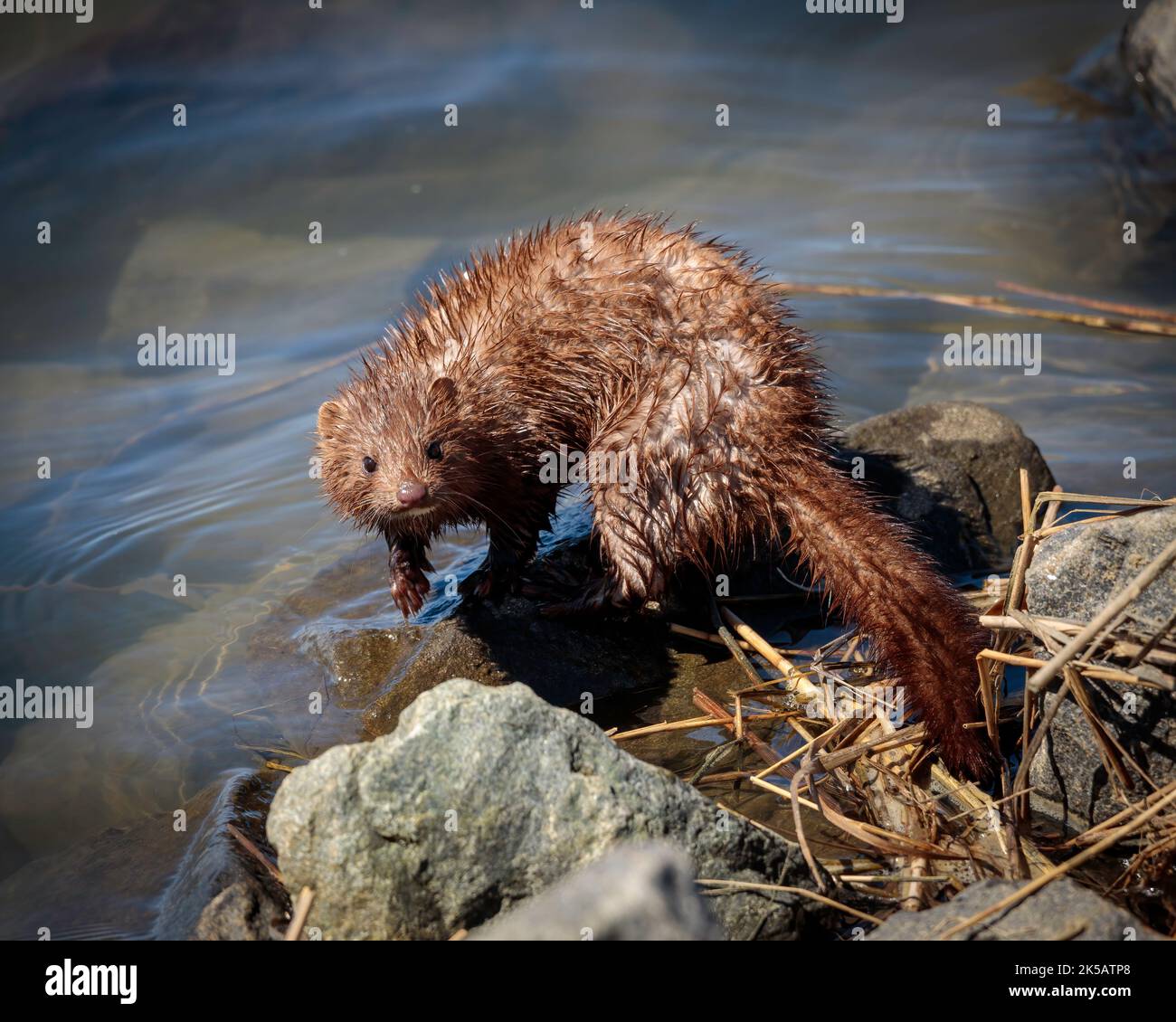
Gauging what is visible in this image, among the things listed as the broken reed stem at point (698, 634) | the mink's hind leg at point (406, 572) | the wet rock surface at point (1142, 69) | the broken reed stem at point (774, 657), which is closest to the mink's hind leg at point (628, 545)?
the broken reed stem at point (698, 634)

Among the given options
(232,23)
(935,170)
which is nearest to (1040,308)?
(935,170)

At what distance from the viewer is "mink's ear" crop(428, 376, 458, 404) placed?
17.0 ft

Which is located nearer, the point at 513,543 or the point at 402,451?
the point at 402,451

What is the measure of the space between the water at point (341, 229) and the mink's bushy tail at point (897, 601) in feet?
8.44

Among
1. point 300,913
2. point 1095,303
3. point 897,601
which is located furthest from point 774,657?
point 1095,303

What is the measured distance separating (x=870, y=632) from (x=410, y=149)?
31.8ft

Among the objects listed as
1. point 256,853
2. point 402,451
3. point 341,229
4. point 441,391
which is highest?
point 341,229

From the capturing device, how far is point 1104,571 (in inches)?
160

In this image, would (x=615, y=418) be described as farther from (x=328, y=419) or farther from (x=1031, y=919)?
(x=1031, y=919)

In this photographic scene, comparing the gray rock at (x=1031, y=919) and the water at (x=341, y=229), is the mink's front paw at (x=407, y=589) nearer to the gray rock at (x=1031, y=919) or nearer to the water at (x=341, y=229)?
the water at (x=341, y=229)

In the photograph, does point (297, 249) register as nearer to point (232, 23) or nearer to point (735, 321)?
point (232, 23)

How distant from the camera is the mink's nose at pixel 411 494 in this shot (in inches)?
195

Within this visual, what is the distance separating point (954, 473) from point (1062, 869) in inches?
126

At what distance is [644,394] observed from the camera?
521 centimetres
